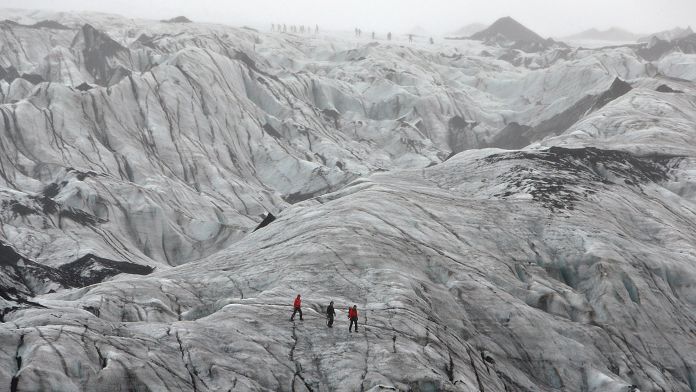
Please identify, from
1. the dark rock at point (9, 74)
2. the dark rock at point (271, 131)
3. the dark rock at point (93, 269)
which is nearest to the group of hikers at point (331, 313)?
the dark rock at point (93, 269)

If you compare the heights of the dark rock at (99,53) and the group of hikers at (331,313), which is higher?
the group of hikers at (331,313)

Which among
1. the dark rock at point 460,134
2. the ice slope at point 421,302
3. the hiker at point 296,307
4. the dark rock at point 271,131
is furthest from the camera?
the dark rock at point 460,134

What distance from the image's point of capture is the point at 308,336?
3359cm

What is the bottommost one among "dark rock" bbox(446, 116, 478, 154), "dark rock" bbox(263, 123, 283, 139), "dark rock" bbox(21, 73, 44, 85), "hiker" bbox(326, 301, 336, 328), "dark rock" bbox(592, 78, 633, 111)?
"dark rock" bbox(446, 116, 478, 154)

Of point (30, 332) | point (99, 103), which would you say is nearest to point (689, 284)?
point (30, 332)

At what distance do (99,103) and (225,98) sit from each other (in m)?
18.3

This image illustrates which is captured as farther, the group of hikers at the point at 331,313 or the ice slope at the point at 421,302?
the group of hikers at the point at 331,313

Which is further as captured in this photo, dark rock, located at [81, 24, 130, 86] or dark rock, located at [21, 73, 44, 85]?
dark rock, located at [81, 24, 130, 86]

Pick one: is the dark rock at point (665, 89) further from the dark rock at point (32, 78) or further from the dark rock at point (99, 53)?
the dark rock at point (32, 78)

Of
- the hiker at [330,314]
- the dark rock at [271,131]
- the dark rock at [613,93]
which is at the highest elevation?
the hiker at [330,314]

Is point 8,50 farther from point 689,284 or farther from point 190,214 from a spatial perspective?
point 689,284

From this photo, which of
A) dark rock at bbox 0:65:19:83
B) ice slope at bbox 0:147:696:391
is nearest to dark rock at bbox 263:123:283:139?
dark rock at bbox 0:65:19:83

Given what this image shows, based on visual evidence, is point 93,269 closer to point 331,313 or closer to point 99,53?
point 331,313

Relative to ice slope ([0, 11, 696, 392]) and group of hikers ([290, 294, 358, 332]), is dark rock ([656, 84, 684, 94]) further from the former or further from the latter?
group of hikers ([290, 294, 358, 332])
